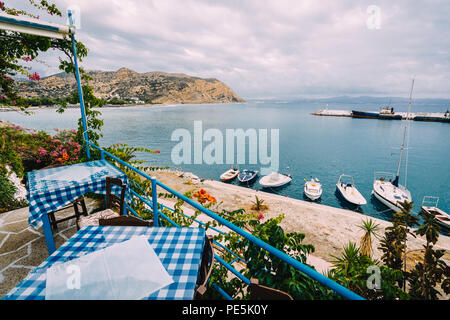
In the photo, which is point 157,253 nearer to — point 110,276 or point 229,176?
point 110,276

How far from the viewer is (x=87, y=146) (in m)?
5.62

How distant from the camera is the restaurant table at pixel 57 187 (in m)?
3.01

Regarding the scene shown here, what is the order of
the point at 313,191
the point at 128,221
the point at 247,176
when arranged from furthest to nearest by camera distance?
the point at 247,176
the point at 313,191
the point at 128,221

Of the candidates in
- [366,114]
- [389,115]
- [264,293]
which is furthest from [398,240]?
[366,114]

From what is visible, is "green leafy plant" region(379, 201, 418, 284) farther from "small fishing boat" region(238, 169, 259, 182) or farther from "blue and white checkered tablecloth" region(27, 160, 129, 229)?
"small fishing boat" region(238, 169, 259, 182)

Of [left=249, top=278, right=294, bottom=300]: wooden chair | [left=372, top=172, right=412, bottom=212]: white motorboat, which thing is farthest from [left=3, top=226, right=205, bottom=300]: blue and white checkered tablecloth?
[left=372, top=172, right=412, bottom=212]: white motorboat

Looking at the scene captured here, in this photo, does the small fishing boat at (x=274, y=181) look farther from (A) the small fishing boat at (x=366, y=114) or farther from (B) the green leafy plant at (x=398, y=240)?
(A) the small fishing boat at (x=366, y=114)

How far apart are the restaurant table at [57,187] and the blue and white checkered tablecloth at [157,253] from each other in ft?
4.68

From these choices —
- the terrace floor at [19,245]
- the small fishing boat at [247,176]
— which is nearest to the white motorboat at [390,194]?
the small fishing boat at [247,176]

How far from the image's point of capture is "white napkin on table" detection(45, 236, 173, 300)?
1385 millimetres

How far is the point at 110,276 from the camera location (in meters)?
1.55

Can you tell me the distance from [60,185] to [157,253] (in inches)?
101
